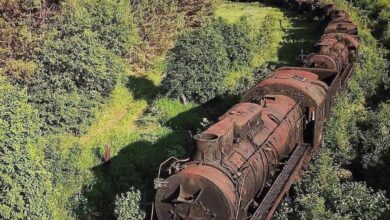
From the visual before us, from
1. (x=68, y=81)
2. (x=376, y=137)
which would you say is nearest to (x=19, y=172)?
(x=68, y=81)

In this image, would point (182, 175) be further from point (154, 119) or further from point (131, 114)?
point (131, 114)

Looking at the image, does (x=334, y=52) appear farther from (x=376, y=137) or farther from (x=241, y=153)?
(x=241, y=153)

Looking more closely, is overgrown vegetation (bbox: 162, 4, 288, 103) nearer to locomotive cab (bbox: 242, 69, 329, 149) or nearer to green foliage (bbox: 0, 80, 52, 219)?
locomotive cab (bbox: 242, 69, 329, 149)

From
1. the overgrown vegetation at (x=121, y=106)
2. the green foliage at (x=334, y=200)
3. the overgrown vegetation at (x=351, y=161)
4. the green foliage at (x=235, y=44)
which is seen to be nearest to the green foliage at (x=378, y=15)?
the overgrown vegetation at (x=121, y=106)

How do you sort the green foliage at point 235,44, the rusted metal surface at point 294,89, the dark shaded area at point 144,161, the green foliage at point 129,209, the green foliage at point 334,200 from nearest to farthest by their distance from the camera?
1. the green foliage at point 334,200
2. the green foliage at point 129,209
3. the rusted metal surface at point 294,89
4. the dark shaded area at point 144,161
5. the green foliage at point 235,44

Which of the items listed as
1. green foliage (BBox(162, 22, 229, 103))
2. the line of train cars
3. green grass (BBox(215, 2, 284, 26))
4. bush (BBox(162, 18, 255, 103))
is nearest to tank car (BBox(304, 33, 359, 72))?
the line of train cars

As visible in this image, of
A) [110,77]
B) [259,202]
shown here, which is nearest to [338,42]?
[110,77]

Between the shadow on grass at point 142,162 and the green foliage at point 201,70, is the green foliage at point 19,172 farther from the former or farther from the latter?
the green foliage at point 201,70
